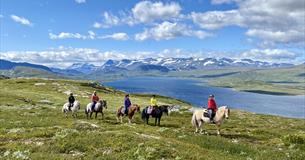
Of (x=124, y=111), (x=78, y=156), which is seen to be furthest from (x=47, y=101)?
(x=78, y=156)

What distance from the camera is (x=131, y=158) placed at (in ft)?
70.4

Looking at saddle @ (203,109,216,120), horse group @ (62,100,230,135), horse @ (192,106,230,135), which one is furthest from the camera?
saddle @ (203,109,216,120)

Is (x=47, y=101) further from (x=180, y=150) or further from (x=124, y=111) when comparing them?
(x=180, y=150)

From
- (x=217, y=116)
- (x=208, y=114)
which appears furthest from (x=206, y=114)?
Answer: (x=217, y=116)

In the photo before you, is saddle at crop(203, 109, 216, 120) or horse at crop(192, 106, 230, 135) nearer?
horse at crop(192, 106, 230, 135)

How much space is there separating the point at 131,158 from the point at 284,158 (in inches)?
430

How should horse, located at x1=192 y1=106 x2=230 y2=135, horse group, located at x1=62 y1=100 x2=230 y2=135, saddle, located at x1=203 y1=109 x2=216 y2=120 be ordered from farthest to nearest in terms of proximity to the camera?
1. saddle, located at x1=203 y1=109 x2=216 y2=120
2. horse group, located at x1=62 y1=100 x2=230 y2=135
3. horse, located at x1=192 y1=106 x2=230 y2=135

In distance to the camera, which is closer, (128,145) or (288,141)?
(128,145)

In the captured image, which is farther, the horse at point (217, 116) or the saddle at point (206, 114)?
the saddle at point (206, 114)

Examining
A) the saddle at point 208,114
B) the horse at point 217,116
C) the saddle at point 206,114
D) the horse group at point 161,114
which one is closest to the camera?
the horse at point 217,116

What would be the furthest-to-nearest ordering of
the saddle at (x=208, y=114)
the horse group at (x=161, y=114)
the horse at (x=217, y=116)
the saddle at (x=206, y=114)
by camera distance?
the saddle at (x=206, y=114) → the saddle at (x=208, y=114) → the horse group at (x=161, y=114) → the horse at (x=217, y=116)

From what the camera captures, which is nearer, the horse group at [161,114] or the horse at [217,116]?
the horse at [217,116]

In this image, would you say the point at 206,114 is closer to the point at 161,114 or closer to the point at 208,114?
the point at 208,114

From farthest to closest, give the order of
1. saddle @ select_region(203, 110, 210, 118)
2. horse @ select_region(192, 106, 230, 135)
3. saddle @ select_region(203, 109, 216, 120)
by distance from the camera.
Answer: saddle @ select_region(203, 110, 210, 118)
saddle @ select_region(203, 109, 216, 120)
horse @ select_region(192, 106, 230, 135)
